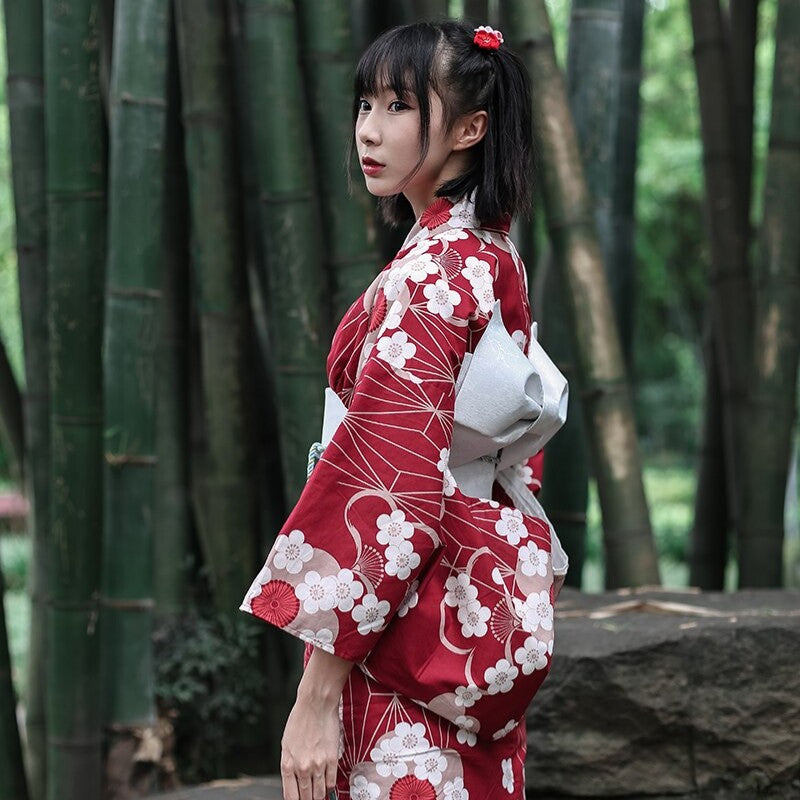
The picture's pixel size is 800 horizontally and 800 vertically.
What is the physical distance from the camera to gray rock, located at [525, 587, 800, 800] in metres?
1.95

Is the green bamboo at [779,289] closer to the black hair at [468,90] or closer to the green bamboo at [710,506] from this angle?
the green bamboo at [710,506]

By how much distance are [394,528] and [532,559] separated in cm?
18

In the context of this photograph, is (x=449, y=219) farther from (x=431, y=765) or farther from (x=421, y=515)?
(x=431, y=765)

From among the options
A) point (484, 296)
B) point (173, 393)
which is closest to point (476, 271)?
point (484, 296)

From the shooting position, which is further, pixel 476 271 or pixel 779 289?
pixel 779 289

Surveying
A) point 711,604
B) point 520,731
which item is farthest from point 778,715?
point 520,731

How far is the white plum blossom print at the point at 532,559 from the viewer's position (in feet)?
3.93

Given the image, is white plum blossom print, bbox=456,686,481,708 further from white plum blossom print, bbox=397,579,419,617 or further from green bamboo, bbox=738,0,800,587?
green bamboo, bbox=738,0,800,587

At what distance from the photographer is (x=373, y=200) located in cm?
240

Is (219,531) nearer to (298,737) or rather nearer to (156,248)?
(156,248)

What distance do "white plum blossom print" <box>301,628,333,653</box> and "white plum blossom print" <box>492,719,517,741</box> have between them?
0.21 m

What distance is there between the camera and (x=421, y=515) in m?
1.11

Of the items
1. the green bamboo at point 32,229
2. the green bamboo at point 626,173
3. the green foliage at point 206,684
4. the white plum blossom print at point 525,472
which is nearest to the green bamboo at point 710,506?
the green bamboo at point 626,173

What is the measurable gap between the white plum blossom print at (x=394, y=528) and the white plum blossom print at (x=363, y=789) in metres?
0.23
